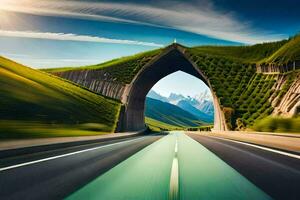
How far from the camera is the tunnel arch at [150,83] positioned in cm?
7512

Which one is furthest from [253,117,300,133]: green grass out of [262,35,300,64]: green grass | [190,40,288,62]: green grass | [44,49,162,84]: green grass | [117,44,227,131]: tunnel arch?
[190,40,288,62]: green grass

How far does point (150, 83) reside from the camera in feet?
283

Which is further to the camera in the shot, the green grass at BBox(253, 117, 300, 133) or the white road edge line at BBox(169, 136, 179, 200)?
the green grass at BBox(253, 117, 300, 133)

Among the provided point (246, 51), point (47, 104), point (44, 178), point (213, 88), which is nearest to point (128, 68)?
point (213, 88)

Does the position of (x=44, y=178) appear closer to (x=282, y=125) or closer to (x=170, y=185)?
(x=170, y=185)

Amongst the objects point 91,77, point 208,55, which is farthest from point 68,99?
point 208,55

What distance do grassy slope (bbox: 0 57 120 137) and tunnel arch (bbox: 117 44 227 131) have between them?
2366mm

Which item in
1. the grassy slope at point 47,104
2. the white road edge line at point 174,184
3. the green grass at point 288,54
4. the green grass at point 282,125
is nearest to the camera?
the white road edge line at point 174,184

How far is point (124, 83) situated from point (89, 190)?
72880 millimetres

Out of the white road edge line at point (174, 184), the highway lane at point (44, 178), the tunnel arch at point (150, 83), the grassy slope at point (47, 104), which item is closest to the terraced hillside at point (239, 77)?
the tunnel arch at point (150, 83)

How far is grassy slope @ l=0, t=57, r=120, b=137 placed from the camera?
4762cm

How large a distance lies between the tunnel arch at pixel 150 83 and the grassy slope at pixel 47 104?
2.37 meters

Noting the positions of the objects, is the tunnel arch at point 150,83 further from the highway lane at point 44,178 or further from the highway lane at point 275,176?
the highway lane at point 275,176

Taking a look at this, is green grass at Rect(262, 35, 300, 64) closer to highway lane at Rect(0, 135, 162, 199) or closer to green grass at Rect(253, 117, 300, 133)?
green grass at Rect(253, 117, 300, 133)
